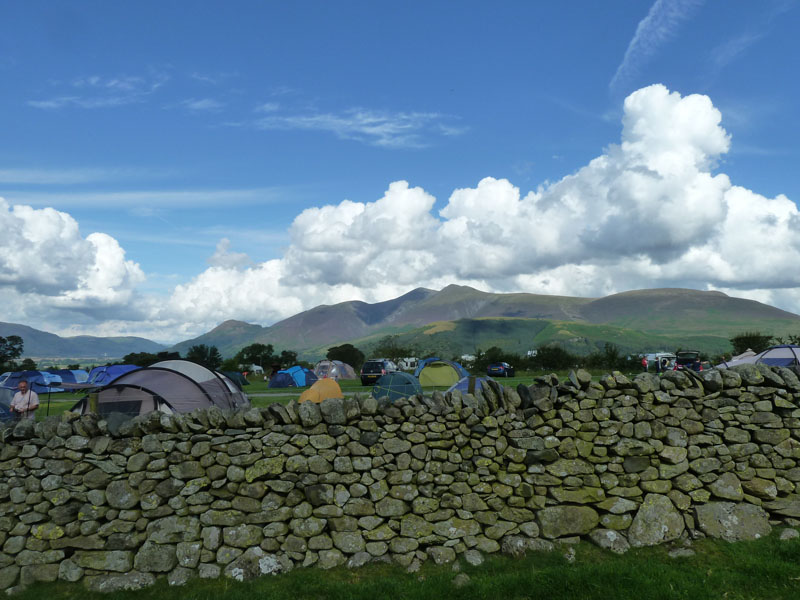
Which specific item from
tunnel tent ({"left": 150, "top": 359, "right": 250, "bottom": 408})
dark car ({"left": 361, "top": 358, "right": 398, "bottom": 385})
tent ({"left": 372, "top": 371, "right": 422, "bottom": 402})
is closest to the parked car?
dark car ({"left": 361, "top": 358, "right": 398, "bottom": 385})

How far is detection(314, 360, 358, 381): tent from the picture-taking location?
1831 inches

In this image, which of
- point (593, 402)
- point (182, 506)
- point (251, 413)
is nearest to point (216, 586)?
point (182, 506)

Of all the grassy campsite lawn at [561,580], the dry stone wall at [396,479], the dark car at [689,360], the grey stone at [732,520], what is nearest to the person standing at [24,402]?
the dry stone wall at [396,479]

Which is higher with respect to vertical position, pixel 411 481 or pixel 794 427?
pixel 794 427

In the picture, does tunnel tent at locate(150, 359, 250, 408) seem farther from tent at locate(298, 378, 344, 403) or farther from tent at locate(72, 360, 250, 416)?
tent at locate(298, 378, 344, 403)

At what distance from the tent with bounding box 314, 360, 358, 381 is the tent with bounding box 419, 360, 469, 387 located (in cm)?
1744

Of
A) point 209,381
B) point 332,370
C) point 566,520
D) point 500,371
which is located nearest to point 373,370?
point 332,370

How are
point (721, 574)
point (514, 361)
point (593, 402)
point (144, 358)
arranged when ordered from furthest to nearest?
point (514, 361), point (144, 358), point (593, 402), point (721, 574)

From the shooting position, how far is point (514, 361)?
66125mm

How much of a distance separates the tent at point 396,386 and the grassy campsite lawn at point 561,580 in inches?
599

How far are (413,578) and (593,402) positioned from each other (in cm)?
412

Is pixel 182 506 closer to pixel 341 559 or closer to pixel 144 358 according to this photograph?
pixel 341 559

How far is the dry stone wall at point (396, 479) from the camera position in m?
8.26

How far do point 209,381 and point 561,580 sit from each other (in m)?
11.4
